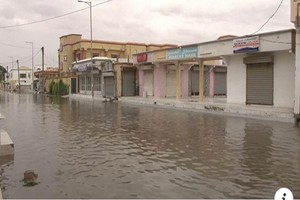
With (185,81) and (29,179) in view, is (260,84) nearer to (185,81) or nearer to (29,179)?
(185,81)

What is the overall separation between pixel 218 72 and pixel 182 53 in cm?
1406

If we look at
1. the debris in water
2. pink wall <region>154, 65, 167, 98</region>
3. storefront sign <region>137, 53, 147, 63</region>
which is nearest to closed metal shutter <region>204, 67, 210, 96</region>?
pink wall <region>154, 65, 167, 98</region>

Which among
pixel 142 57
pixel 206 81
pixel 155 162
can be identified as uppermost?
pixel 142 57

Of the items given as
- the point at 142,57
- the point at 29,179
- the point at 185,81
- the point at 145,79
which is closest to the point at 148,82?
the point at 145,79

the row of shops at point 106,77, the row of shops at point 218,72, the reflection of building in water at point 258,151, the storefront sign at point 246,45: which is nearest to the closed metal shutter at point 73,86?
the row of shops at point 106,77

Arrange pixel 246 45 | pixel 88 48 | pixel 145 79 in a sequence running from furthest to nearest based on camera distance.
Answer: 1. pixel 88 48
2. pixel 145 79
3. pixel 246 45

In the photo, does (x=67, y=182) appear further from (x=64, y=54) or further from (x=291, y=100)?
(x=64, y=54)

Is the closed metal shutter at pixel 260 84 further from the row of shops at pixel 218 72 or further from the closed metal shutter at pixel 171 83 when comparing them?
the closed metal shutter at pixel 171 83

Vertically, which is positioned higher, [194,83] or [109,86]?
[194,83]

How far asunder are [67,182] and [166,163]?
271 centimetres

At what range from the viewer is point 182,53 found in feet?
105

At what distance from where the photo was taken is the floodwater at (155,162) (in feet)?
23.8

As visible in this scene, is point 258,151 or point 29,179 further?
point 258,151

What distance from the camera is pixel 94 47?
210 ft
